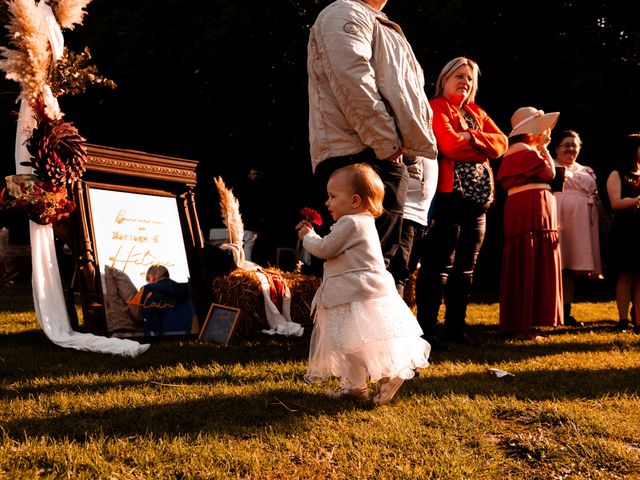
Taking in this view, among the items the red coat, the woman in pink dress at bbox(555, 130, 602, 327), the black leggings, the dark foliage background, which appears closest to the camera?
the red coat

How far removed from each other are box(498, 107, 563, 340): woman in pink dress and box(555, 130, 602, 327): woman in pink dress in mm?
1351

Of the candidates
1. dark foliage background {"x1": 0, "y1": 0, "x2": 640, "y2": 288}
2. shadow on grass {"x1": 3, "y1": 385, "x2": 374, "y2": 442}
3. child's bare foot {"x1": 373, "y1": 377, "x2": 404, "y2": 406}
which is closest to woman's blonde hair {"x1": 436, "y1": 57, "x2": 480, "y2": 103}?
child's bare foot {"x1": 373, "y1": 377, "x2": 404, "y2": 406}

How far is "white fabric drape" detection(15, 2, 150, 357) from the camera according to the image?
14.4ft

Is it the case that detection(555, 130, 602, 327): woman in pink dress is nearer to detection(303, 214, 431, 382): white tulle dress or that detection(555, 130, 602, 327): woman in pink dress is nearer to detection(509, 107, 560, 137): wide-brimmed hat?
detection(509, 107, 560, 137): wide-brimmed hat

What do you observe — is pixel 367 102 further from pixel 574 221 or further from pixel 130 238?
pixel 574 221

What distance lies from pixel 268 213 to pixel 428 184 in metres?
10.3

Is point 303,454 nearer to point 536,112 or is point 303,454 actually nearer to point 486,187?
point 486,187

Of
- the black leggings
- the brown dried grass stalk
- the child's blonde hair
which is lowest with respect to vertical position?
the black leggings

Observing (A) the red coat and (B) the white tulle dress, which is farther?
(A) the red coat

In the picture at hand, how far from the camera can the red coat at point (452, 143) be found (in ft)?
14.9

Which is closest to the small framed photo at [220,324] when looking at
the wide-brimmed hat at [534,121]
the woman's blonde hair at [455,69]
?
the woman's blonde hair at [455,69]

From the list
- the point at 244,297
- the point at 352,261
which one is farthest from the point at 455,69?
the point at 244,297

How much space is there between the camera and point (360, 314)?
2957 mm

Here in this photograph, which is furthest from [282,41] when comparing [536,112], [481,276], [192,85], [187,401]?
[187,401]
